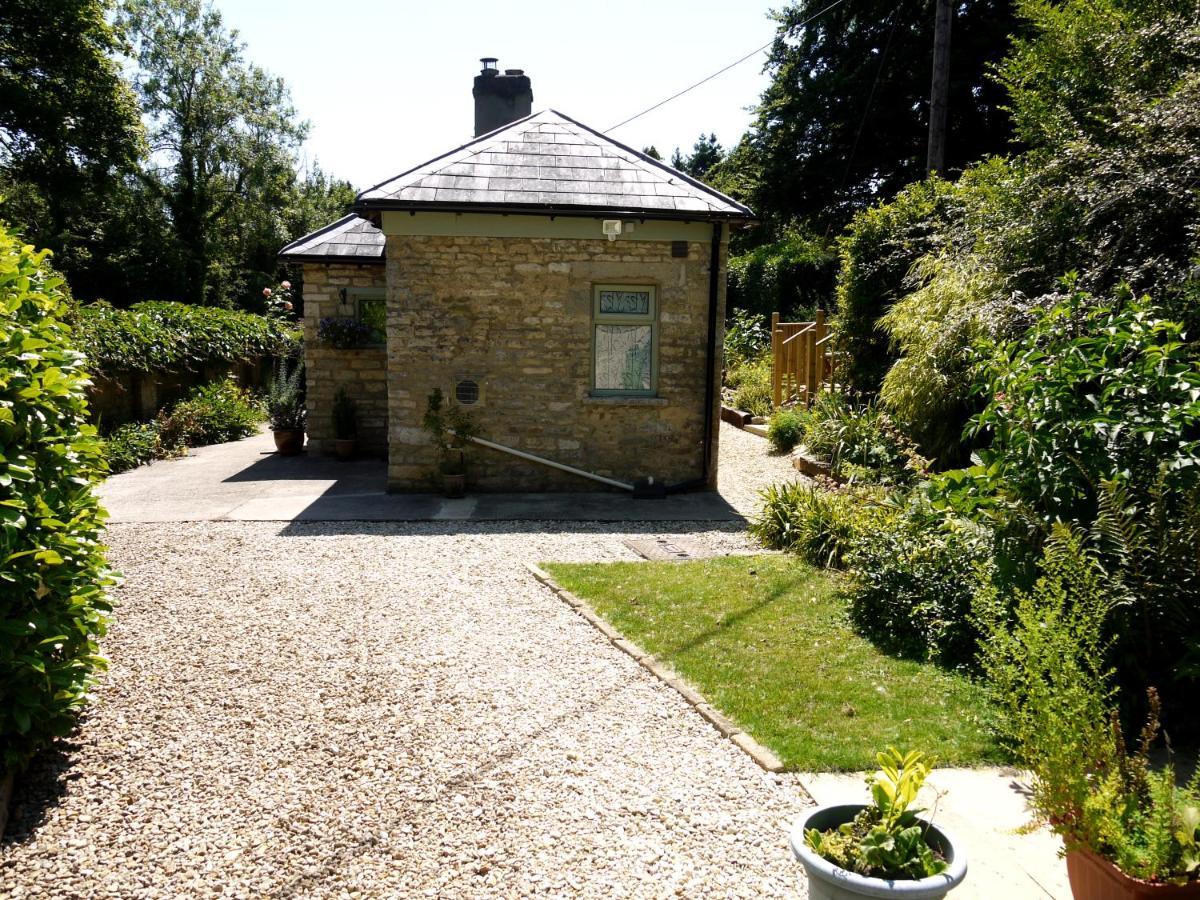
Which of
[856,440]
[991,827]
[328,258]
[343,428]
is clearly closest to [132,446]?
[343,428]

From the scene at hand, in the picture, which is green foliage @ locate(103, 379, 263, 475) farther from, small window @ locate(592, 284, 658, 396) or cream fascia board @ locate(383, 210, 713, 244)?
small window @ locate(592, 284, 658, 396)

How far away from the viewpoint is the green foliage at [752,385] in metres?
16.7

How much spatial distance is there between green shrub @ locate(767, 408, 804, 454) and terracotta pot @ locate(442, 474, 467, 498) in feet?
17.8

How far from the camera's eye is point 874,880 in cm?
242

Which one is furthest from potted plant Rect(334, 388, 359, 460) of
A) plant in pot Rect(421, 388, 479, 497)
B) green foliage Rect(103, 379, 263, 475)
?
plant in pot Rect(421, 388, 479, 497)

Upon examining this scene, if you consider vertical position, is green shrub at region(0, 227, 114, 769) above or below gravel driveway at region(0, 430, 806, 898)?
above

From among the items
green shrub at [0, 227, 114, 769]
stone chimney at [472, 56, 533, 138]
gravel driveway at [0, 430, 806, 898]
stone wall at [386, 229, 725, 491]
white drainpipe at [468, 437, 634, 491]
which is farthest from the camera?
stone chimney at [472, 56, 533, 138]

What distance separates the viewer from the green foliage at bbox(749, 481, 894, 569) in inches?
286

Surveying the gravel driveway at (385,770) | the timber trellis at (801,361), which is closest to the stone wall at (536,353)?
the timber trellis at (801,361)

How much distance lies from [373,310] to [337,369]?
111cm

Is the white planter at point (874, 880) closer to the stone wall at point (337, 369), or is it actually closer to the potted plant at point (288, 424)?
the stone wall at point (337, 369)

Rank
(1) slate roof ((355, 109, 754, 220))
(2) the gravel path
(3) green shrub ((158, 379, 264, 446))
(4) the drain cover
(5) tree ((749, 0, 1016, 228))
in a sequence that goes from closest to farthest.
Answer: (4) the drain cover < (1) slate roof ((355, 109, 754, 220)) < (2) the gravel path < (3) green shrub ((158, 379, 264, 446)) < (5) tree ((749, 0, 1016, 228))

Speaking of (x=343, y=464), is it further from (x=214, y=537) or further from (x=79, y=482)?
(x=79, y=482)

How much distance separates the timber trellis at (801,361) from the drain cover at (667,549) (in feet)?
18.4
